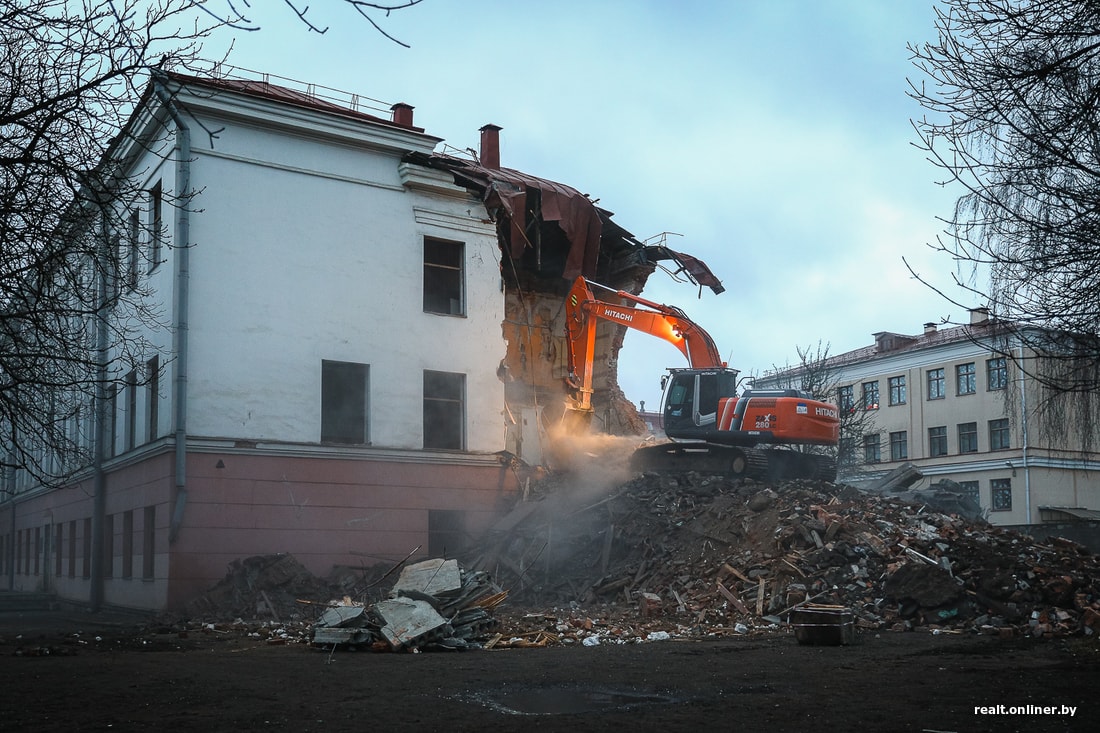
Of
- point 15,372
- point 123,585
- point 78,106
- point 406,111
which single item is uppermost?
point 406,111

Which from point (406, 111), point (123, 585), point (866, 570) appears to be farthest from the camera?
point (406, 111)

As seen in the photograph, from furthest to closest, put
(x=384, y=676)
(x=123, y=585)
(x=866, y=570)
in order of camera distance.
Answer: (x=123, y=585), (x=866, y=570), (x=384, y=676)

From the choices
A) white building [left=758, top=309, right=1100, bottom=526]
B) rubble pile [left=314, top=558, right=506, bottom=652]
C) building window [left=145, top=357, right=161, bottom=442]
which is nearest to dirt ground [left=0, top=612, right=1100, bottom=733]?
rubble pile [left=314, top=558, right=506, bottom=652]

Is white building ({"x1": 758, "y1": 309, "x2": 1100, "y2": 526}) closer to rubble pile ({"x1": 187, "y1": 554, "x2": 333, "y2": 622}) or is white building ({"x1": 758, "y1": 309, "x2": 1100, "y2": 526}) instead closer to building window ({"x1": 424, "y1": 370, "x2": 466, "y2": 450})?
building window ({"x1": 424, "y1": 370, "x2": 466, "y2": 450})

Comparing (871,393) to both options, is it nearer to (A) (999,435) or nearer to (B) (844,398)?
(B) (844,398)

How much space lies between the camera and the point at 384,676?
35.2 ft

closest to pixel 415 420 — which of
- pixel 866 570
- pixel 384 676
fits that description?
pixel 866 570

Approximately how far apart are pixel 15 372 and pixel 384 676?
15.4 feet

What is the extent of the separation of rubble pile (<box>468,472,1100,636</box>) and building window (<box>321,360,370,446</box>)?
12.4 feet

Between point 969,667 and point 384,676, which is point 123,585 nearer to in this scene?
point 384,676

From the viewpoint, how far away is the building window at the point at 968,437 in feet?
169

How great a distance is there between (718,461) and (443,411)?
6.50 metres

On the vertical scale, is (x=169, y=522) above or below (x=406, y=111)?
below

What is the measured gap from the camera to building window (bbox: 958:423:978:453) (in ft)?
169
